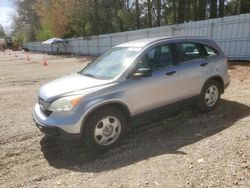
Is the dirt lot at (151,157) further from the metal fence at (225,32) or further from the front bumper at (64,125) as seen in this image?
the metal fence at (225,32)

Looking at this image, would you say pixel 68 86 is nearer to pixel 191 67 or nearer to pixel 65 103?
pixel 65 103

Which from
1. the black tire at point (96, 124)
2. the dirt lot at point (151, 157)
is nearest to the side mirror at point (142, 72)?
the black tire at point (96, 124)

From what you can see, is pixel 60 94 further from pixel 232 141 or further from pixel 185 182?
pixel 232 141

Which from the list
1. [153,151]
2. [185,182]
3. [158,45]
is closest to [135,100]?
[153,151]

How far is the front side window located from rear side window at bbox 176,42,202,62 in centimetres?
24

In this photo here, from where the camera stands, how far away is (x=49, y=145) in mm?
4949

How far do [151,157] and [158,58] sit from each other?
1.93 meters

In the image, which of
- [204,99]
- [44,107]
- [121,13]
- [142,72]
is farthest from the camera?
[121,13]

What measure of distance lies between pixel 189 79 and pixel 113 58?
1.59 metres

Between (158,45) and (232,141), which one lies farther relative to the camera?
(158,45)

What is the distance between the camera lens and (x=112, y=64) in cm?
516

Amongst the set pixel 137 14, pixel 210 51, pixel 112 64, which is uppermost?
pixel 137 14

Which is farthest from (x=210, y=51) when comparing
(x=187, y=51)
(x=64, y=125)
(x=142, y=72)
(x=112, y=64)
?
(x=64, y=125)

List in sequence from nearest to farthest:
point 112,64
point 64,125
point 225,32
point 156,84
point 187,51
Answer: point 64,125, point 156,84, point 112,64, point 187,51, point 225,32
